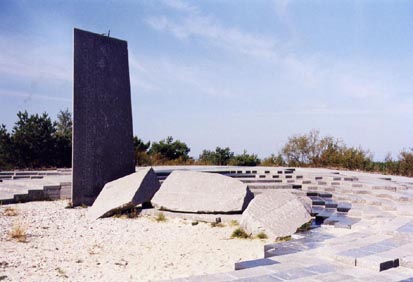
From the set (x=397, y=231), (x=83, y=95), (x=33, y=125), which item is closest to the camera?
(x=397, y=231)

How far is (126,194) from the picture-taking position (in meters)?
7.20

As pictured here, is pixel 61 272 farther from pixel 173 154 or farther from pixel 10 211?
pixel 173 154

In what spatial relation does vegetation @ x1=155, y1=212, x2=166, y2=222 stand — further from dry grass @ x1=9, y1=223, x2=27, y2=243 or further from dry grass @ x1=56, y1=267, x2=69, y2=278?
dry grass @ x1=56, y1=267, x2=69, y2=278

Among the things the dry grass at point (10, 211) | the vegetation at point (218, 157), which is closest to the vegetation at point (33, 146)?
the vegetation at point (218, 157)

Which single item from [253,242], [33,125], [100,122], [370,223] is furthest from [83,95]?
[33,125]

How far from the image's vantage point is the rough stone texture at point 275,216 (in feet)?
17.5

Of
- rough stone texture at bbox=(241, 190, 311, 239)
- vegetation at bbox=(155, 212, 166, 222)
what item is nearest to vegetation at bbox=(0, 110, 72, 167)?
vegetation at bbox=(155, 212, 166, 222)

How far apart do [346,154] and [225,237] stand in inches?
549

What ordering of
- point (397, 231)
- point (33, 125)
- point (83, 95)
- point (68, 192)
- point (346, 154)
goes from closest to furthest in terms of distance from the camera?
point (397, 231)
point (83, 95)
point (68, 192)
point (33, 125)
point (346, 154)

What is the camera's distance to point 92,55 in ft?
29.0

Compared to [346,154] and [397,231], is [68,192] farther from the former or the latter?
[346,154]

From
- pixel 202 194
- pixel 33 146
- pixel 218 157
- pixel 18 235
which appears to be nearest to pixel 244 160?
pixel 218 157

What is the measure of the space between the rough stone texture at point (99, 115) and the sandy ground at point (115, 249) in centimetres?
149

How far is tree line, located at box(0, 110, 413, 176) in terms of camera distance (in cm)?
1612
